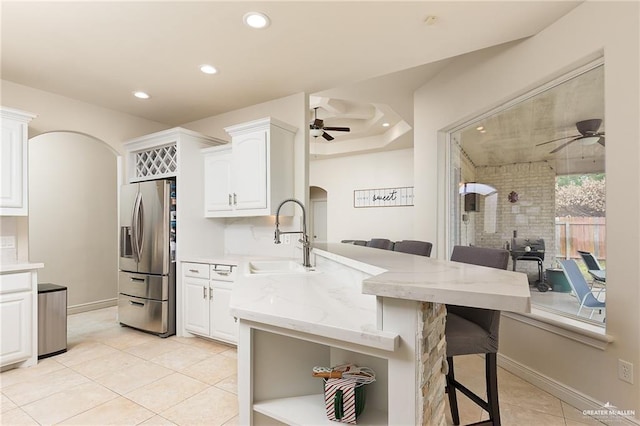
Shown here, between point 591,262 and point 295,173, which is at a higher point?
point 295,173

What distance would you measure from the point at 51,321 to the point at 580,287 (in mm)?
4508

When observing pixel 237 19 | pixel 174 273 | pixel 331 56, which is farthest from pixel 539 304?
pixel 174 273

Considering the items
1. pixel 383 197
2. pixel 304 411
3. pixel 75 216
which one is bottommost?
pixel 304 411

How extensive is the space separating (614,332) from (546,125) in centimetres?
163

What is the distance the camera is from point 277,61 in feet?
9.59

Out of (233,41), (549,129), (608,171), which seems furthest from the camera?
(549,129)

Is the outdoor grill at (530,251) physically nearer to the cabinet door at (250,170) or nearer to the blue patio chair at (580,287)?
the blue patio chair at (580,287)

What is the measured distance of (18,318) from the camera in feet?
9.11

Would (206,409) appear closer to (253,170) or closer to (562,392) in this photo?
(253,170)

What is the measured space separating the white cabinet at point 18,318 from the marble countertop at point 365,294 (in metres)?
2.31

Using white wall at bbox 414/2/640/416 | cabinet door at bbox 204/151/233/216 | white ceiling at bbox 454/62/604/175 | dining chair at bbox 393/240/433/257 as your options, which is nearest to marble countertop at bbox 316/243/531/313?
white wall at bbox 414/2/640/416

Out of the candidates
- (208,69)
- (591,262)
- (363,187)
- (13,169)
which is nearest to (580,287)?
(591,262)

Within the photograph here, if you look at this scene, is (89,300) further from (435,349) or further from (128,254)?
(435,349)

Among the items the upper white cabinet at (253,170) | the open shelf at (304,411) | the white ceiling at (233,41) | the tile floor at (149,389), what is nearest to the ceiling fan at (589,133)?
the white ceiling at (233,41)
